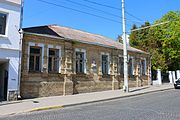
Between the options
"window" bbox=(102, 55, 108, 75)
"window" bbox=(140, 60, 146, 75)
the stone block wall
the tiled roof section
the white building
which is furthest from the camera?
"window" bbox=(140, 60, 146, 75)

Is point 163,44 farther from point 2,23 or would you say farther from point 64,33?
point 2,23

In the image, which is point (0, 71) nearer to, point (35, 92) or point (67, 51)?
point (35, 92)

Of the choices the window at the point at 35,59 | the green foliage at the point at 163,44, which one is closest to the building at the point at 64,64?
the window at the point at 35,59

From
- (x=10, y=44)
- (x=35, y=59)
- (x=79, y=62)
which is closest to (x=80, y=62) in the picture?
(x=79, y=62)

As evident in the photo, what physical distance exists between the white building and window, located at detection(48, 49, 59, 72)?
331cm

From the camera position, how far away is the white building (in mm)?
16109

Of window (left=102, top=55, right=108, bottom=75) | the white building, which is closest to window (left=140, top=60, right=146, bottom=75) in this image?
window (left=102, top=55, right=108, bottom=75)

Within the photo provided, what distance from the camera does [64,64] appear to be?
799 inches

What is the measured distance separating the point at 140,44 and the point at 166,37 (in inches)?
177

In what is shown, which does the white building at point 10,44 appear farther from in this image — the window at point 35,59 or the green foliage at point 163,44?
the green foliage at point 163,44

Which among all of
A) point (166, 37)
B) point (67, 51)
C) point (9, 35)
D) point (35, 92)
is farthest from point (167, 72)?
point (9, 35)

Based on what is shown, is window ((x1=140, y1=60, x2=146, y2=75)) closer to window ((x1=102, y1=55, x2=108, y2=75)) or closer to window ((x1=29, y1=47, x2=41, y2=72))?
window ((x1=102, y1=55, x2=108, y2=75))

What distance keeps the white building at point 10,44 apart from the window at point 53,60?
10.9 feet

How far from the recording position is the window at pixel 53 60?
64.0ft
